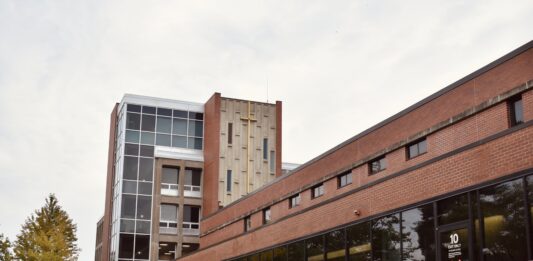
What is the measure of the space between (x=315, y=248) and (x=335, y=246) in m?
2.01

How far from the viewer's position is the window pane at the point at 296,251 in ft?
106

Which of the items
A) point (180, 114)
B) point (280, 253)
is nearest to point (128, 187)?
point (180, 114)

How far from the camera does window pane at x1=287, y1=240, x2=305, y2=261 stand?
3222 centimetres

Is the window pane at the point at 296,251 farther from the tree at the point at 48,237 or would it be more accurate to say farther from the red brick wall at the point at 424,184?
the tree at the point at 48,237

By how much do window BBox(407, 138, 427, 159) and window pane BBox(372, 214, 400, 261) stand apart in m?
2.14

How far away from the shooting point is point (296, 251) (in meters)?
32.9

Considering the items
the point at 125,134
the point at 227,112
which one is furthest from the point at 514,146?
the point at 125,134

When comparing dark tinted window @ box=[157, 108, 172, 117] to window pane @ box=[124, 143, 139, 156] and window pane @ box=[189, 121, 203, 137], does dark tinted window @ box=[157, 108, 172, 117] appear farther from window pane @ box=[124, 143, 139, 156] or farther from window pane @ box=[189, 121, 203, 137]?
window pane @ box=[124, 143, 139, 156]

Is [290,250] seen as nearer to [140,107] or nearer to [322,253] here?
[322,253]

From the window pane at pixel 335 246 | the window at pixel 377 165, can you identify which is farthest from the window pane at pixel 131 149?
the window at pixel 377 165

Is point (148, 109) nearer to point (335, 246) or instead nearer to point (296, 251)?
point (296, 251)

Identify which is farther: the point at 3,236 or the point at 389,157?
the point at 3,236

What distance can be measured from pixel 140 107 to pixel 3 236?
14224 mm

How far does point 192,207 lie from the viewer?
58.3 meters
